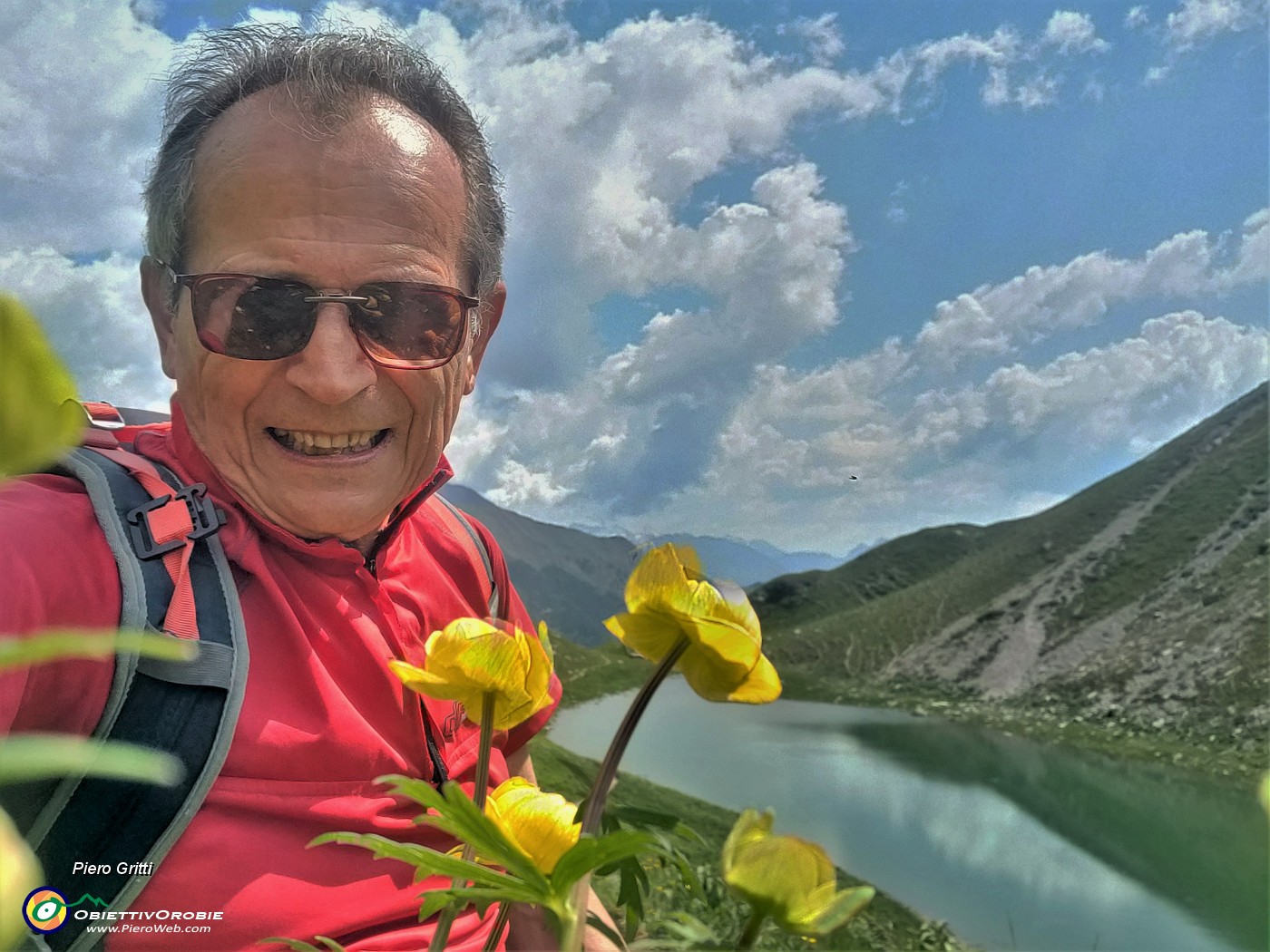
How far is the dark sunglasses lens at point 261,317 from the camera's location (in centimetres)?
49

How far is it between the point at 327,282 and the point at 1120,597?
16443mm

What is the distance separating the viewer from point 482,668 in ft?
0.68

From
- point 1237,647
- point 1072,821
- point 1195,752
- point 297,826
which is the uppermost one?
point 297,826

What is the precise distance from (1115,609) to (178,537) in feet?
53.5

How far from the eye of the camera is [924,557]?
24859mm

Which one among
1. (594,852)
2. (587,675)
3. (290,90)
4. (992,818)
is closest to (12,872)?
(594,852)

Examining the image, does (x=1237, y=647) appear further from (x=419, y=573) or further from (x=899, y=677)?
(x=419, y=573)

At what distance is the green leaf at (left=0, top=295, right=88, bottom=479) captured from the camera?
0.20 feet

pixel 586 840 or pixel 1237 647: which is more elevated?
pixel 586 840

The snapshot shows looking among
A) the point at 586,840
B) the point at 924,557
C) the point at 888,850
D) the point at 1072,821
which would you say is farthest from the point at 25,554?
the point at 924,557

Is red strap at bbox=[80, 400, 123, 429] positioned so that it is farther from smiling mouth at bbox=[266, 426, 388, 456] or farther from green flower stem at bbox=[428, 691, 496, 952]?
green flower stem at bbox=[428, 691, 496, 952]

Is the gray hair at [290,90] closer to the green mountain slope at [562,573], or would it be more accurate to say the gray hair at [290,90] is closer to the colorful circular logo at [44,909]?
the colorful circular logo at [44,909]

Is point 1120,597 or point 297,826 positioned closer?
point 297,826

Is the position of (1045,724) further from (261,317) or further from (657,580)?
(657,580)
